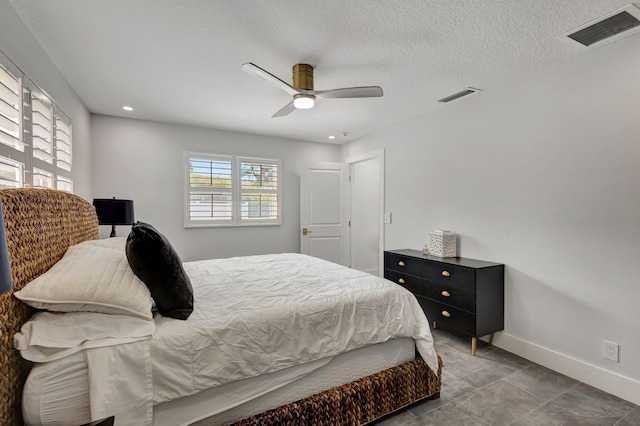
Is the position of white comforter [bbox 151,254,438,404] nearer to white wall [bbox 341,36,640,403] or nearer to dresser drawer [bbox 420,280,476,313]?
dresser drawer [bbox 420,280,476,313]

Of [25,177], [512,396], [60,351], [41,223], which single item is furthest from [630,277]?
[25,177]

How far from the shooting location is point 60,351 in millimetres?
1137

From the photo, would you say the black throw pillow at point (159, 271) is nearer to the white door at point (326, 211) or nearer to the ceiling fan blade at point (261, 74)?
the ceiling fan blade at point (261, 74)

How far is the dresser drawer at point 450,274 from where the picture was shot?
2633 mm

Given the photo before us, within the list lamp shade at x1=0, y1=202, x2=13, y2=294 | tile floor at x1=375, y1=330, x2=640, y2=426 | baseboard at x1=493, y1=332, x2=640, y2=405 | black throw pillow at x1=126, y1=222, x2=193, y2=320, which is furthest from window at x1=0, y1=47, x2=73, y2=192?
baseboard at x1=493, y1=332, x2=640, y2=405

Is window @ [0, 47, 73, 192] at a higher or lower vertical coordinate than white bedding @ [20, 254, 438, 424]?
higher

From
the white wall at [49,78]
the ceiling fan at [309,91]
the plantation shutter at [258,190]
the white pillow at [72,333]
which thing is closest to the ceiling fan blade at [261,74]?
the ceiling fan at [309,91]

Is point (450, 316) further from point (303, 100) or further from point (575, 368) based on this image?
point (303, 100)

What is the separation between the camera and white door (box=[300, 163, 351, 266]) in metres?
4.77

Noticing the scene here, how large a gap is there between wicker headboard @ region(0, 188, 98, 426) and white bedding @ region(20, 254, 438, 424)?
0.80 ft

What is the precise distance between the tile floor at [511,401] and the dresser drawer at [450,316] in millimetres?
288

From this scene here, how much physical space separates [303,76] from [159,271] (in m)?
1.79

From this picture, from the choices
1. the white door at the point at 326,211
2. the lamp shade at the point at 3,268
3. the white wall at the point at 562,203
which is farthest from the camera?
the white door at the point at 326,211

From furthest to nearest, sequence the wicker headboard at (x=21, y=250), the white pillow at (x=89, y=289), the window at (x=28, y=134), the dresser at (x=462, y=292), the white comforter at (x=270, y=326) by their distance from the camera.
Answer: the dresser at (x=462, y=292), the window at (x=28, y=134), the white comforter at (x=270, y=326), the white pillow at (x=89, y=289), the wicker headboard at (x=21, y=250)
